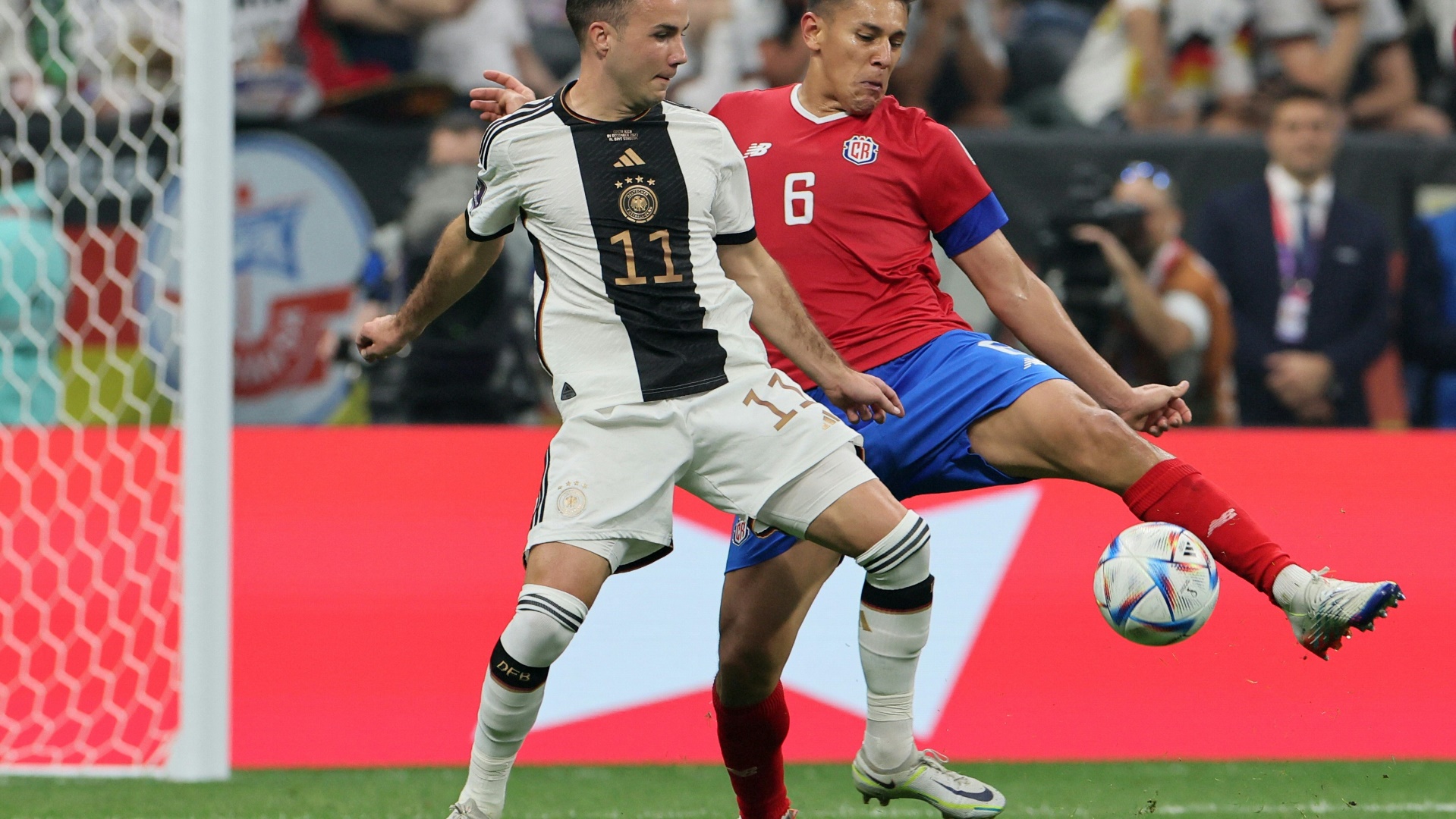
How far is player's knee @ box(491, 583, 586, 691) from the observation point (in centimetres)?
404

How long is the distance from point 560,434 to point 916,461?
1073mm

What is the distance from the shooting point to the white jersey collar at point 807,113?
5.06 metres

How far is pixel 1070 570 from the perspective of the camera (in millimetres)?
6609

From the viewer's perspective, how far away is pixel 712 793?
19.8ft

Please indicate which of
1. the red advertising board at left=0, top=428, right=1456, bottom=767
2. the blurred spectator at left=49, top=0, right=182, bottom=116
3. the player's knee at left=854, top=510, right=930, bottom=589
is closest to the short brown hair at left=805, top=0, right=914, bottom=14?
the player's knee at left=854, top=510, right=930, bottom=589

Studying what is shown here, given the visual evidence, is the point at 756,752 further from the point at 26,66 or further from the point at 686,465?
the point at 26,66

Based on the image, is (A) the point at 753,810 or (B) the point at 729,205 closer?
(B) the point at 729,205

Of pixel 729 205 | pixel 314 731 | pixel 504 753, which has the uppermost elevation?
pixel 729 205

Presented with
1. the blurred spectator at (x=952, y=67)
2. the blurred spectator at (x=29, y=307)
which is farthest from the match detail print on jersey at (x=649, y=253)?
the blurred spectator at (x=952, y=67)

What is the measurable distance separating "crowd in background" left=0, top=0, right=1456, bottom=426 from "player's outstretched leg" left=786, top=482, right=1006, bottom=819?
3.56m

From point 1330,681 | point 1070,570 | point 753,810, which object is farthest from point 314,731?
point 1330,681

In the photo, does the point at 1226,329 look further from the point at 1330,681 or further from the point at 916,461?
the point at 916,461

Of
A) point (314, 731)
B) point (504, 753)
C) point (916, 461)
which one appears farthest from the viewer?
point (314, 731)

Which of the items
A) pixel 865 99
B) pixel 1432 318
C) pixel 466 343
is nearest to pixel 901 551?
pixel 865 99
